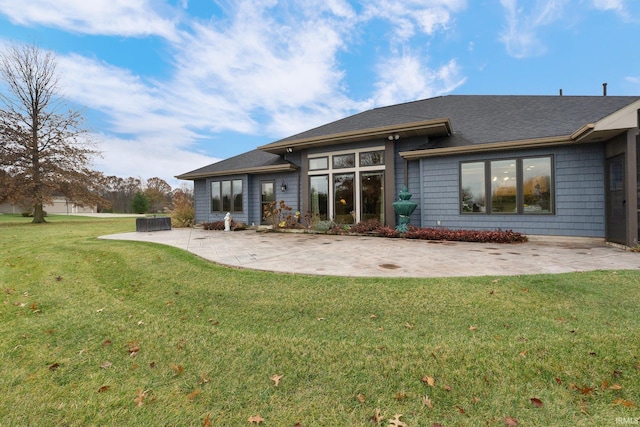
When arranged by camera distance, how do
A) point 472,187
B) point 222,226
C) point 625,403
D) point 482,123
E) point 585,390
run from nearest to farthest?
point 625,403, point 585,390, point 472,187, point 482,123, point 222,226

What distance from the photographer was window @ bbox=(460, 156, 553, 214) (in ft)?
24.3

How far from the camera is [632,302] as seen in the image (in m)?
2.96

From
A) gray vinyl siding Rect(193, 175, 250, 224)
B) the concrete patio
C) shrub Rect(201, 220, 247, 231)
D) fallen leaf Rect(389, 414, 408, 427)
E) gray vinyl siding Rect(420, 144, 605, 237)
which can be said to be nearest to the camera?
fallen leaf Rect(389, 414, 408, 427)

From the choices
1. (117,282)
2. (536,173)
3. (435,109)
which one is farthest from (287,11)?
Result: (117,282)

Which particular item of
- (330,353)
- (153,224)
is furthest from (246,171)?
(330,353)

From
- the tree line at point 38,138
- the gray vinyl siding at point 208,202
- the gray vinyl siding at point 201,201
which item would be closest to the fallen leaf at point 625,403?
the gray vinyl siding at point 208,202

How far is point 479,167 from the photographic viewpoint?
8.08m

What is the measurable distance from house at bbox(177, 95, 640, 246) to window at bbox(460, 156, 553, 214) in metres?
0.03

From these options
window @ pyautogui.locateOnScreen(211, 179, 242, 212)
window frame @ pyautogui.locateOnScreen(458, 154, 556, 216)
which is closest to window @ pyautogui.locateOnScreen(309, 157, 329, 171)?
window @ pyautogui.locateOnScreen(211, 179, 242, 212)

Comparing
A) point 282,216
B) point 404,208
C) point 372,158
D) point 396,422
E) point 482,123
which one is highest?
point 482,123

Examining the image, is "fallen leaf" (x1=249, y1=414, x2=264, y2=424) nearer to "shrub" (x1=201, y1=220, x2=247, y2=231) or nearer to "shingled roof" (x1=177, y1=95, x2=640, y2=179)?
"shingled roof" (x1=177, y1=95, x2=640, y2=179)

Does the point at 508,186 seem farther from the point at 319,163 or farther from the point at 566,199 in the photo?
the point at 319,163

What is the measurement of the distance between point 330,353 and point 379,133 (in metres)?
7.83

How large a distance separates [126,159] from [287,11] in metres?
18.4
